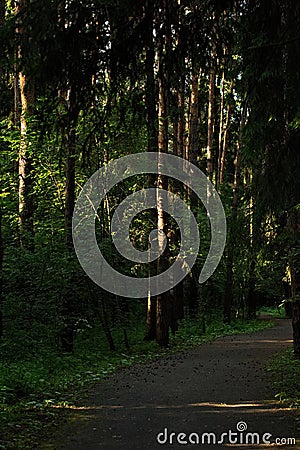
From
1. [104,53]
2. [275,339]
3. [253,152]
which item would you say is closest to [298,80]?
[104,53]

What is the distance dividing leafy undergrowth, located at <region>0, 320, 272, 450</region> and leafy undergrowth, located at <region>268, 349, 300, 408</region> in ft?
10.8

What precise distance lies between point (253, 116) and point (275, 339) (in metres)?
14.6

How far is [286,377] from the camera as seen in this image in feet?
38.3

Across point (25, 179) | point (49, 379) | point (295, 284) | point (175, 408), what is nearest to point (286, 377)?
point (295, 284)

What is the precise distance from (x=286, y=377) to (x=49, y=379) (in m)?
4.56

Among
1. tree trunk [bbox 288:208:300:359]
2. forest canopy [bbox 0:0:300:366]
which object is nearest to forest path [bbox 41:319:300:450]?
tree trunk [bbox 288:208:300:359]

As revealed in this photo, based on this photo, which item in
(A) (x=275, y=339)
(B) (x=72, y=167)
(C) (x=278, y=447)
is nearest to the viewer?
(C) (x=278, y=447)

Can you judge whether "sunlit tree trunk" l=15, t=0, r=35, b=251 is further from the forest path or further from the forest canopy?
the forest path

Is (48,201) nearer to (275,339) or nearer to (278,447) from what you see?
(275,339)

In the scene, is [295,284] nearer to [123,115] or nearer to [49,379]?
[49,379]

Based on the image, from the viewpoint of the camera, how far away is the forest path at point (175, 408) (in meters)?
6.99

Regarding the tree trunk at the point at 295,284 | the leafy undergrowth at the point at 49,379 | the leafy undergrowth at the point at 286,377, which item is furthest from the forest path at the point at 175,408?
the tree trunk at the point at 295,284

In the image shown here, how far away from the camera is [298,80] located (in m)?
7.07

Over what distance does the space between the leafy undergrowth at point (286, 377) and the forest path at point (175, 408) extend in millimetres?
221
